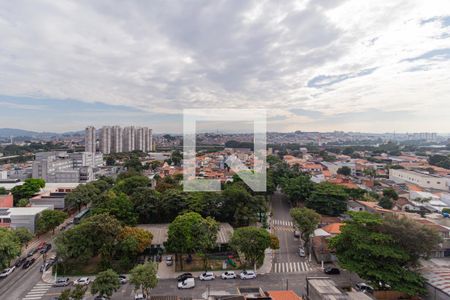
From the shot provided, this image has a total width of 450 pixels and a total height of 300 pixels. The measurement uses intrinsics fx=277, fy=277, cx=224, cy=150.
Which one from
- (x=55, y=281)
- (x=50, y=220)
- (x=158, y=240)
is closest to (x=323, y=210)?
(x=158, y=240)

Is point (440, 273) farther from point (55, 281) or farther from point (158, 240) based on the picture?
point (55, 281)

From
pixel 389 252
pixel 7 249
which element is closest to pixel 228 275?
pixel 389 252

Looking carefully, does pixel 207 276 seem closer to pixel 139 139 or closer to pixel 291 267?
pixel 291 267

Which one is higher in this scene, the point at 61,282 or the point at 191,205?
the point at 191,205

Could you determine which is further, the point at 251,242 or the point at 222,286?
the point at 251,242

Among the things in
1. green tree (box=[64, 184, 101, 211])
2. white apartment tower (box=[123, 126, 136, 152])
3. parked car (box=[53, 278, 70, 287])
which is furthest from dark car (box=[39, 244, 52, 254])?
white apartment tower (box=[123, 126, 136, 152])

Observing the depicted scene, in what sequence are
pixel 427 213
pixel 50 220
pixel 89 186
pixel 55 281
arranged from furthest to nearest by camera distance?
pixel 89 186 → pixel 427 213 → pixel 50 220 → pixel 55 281

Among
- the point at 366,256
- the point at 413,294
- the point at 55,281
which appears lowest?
the point at 55,281
